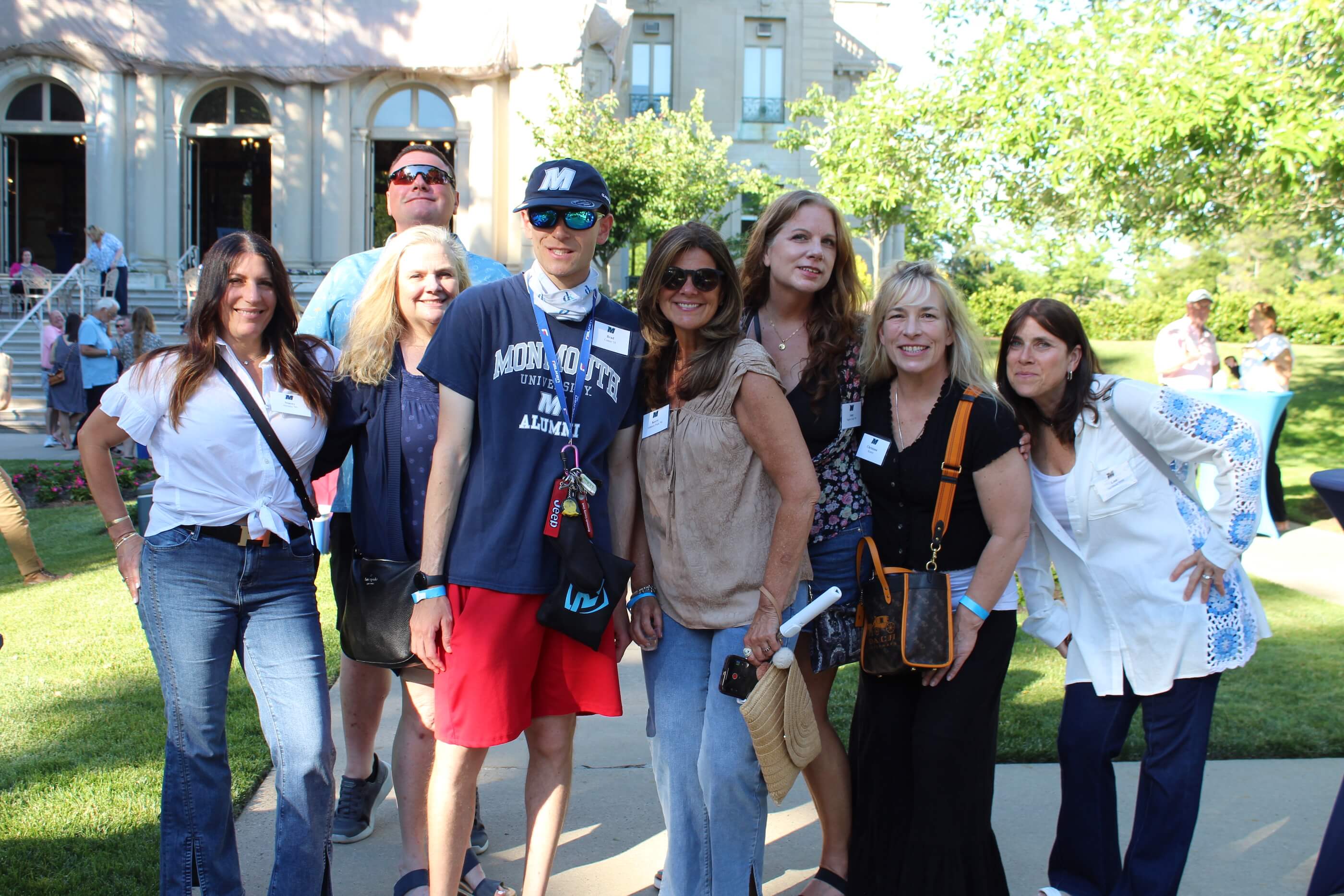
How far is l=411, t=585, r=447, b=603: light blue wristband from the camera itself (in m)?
2.95

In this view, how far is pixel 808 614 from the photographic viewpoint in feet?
9.85

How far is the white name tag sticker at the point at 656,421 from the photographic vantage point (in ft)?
Answer: 9.96

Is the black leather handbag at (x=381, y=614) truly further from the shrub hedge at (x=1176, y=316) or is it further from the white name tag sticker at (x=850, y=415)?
the shrub hedge at (x=1176, y=316)

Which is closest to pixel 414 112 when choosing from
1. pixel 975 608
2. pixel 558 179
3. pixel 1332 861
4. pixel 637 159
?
pixel 637 159

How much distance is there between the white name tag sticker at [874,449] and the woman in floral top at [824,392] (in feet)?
0.18

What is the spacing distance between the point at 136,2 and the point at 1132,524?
2447 centimetres

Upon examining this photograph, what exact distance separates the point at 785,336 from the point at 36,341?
2073cm

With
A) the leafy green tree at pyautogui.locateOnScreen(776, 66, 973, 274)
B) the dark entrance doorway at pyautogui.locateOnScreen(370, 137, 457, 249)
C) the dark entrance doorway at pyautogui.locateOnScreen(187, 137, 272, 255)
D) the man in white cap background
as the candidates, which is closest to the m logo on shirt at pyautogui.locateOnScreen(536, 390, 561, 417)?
the man in white cap background

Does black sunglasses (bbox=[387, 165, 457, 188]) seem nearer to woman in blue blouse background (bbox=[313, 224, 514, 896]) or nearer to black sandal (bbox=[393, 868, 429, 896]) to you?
woman in blue blouse background (bbox=[313, 224, 514, 896])

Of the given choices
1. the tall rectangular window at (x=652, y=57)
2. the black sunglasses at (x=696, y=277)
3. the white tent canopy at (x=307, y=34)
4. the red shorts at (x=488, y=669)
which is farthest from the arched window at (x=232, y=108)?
the red shorts at (x=488, y=669)

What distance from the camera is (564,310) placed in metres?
3.05

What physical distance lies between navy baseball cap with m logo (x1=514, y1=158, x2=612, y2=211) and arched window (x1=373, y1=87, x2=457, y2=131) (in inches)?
856

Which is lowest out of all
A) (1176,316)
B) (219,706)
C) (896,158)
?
(219,706)

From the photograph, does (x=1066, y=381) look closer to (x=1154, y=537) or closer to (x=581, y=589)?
(x=1154, y=537)
